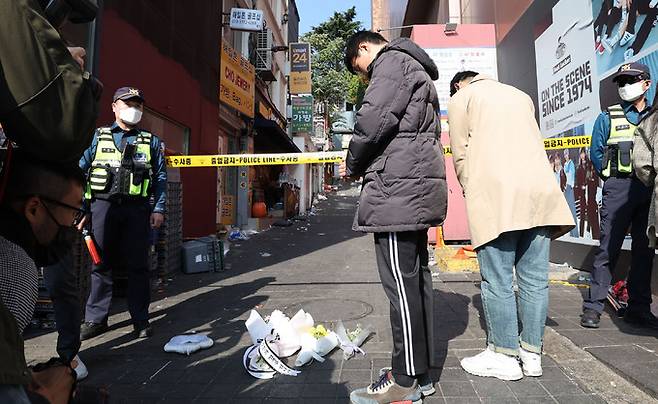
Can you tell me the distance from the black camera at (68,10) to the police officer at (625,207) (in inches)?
148

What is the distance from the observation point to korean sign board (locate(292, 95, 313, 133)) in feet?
74.9

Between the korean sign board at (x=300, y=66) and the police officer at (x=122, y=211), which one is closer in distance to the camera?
the police officer at (x=122, y=211)

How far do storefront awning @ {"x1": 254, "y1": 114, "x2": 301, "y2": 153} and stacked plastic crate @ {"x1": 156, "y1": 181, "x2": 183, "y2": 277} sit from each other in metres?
8.17

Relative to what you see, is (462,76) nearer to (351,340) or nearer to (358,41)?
(358,41)

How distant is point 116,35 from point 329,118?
33.9 meters

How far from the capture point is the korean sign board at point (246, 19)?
1121 centimetres

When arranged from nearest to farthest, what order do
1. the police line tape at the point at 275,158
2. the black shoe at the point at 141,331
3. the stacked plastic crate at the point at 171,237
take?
the black shoe at the point at 141,331
the police line tape at the point at 275,158
the stacked plastic crate at the point at 171,237

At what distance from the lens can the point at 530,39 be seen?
6801mm

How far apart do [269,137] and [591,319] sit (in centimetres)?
1575

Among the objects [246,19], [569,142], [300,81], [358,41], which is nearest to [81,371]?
[358,41]

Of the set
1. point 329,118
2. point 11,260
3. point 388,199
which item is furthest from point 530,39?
point 329,118

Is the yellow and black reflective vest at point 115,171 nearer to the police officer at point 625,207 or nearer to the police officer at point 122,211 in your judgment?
the police officer at point 122,211

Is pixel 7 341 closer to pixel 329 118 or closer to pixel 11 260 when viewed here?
pixel 11 260

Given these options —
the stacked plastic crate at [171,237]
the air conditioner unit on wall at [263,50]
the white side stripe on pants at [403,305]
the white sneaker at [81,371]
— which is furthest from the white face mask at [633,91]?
the air conditioner unit on wall at [263,50]
